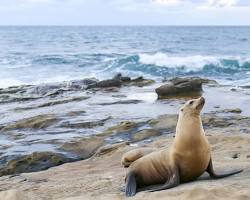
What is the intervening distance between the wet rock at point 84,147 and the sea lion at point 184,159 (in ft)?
12.2

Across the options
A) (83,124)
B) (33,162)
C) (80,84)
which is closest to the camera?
(33,162)

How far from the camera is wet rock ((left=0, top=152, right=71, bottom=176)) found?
825 centimetres

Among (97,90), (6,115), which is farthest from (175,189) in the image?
(97,90)

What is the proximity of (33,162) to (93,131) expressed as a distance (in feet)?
7.85

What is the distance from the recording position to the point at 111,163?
7711mm

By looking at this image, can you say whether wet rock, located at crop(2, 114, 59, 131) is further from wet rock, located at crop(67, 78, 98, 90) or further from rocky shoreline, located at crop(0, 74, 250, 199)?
wet rock, located at crop(67, 78, 98, 90)

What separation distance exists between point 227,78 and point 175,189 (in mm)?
22372

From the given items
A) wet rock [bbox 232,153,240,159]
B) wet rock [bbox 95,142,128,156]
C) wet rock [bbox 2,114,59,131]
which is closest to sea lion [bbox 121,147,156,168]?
wet rock [bbox 232,153,240,159]

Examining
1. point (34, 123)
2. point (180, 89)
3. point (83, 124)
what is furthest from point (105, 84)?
point (83, 124)

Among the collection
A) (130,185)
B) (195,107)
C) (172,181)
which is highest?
(195,107)

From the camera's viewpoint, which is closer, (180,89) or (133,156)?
(133,156)

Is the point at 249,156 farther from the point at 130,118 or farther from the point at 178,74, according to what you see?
the point at 178,74

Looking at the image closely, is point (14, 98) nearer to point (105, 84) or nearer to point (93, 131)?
point (105, 84)

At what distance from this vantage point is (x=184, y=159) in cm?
509
